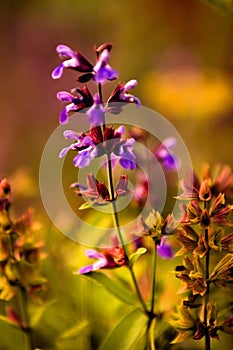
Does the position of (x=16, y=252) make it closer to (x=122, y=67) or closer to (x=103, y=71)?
(x=103, y=71)

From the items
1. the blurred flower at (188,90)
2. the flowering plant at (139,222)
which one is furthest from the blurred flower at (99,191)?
the blurred flower at (188,90)

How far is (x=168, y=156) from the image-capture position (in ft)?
1.86

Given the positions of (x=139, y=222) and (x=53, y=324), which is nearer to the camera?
(x=139, y=222)

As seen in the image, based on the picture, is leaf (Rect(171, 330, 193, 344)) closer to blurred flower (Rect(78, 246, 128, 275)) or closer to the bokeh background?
blurred flower (Rect(78, 246, 128, 275))

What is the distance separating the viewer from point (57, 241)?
706mm

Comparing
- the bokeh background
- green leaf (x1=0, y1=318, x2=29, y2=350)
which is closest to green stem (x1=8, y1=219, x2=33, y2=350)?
green leaf (x1=0, y1=318, x2=29, y2=350)

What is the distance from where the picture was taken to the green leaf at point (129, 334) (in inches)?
20.6

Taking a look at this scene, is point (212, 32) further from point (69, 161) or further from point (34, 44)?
point (34, 44)

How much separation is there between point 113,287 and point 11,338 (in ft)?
0.38

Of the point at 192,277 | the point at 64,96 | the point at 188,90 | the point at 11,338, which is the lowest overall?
the point at 11,338

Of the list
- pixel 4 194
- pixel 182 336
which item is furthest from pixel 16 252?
pixel 182 336

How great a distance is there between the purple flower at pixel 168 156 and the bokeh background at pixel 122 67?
16 centimetres

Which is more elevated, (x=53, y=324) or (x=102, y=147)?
(x=102, y=147)

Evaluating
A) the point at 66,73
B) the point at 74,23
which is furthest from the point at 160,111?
the point at 74,23
